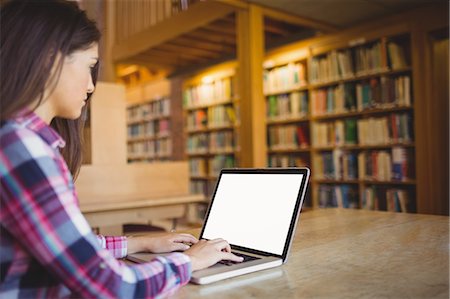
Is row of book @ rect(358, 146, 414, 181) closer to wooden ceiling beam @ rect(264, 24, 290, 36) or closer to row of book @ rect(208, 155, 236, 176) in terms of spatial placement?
wooden ceiling beam @ rect(264, 24, 290, 36)

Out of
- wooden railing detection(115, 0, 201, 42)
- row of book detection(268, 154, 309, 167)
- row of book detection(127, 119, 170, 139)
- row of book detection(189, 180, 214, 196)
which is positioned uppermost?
wooden railing detection(115, 0, 201, 42)

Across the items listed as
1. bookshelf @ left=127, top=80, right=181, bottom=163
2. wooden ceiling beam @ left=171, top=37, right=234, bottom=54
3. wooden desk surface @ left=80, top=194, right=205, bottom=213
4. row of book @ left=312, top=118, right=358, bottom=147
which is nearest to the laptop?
wooden desk surface @ left=80, top=194, right=205, bottom=213

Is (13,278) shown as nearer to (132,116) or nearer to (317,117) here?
(317,117)

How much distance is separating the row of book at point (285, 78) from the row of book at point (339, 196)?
3.88 ft

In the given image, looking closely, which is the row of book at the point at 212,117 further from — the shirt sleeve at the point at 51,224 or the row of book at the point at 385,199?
the shirt sleeve at the point at 51,224

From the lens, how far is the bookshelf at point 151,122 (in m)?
6.85

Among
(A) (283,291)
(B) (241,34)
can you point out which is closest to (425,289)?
(A) (283,291)

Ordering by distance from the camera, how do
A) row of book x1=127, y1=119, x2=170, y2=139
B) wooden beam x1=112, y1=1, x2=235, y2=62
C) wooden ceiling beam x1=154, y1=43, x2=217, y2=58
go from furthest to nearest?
row of book x1=127, y1=119, x2=170, y2=139
wooden ceiling beam x1=154, y1=43, x2=217, y2=58
wooden beam x1=112, y1=1, x2=235, y2=62

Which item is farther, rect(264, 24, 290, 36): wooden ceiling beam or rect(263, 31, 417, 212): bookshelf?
rect(264, 24, 290, 36): wooden ceiling beam

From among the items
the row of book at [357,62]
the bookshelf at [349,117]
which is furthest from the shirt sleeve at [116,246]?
the row of book at [357,62]

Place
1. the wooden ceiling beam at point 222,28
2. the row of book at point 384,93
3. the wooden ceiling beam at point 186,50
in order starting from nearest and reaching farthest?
the row of book at point 384,93 < the wooden ceiling beam at point 222,28 < the wooden ceiling beam at point 186,50

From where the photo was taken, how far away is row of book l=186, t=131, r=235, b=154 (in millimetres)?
5653

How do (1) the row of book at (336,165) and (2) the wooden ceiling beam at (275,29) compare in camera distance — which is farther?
(2) the wooden ceiling beam at (275,29)

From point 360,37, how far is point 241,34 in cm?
116
